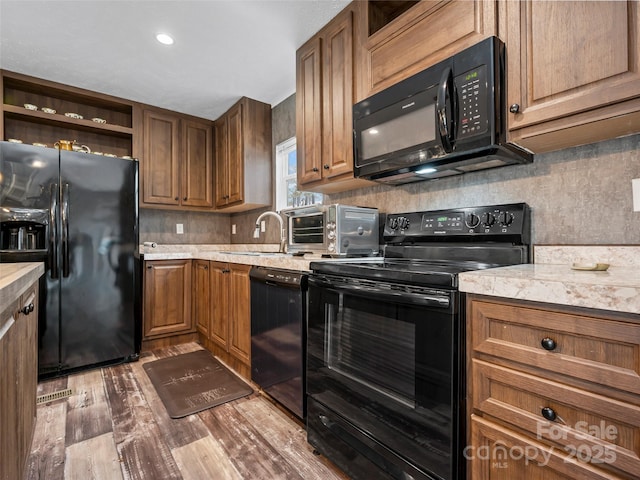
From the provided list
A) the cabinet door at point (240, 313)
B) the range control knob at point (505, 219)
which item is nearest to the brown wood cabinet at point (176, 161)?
the cabinet door at point (240, 313)

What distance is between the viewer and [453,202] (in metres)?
1.74

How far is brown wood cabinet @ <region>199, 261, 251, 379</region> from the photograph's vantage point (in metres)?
2.26

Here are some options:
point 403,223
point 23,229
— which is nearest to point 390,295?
point 403,223

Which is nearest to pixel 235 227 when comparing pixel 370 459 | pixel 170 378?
pixel 170 378

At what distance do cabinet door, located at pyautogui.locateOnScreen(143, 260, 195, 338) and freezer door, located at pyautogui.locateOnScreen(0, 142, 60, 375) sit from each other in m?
0.69

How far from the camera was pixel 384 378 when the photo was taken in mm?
1209

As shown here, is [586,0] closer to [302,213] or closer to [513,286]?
[513,286]

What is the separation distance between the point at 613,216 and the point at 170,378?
2.73 m

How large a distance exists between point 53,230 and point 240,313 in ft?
4.94

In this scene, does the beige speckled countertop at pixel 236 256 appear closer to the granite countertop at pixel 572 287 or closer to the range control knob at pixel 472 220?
the range control knob at pixel 472 220

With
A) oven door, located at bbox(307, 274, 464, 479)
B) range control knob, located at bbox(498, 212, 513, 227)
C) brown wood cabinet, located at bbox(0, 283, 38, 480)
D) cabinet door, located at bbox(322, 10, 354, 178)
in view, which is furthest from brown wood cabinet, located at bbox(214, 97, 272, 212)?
range control knob, located at bbox(498, 212, 513, 227)

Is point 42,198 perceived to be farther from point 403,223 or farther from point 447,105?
point 447,105

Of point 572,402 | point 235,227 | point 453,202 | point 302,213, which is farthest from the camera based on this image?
point 235,227

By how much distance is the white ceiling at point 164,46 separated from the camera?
6.49 ft
